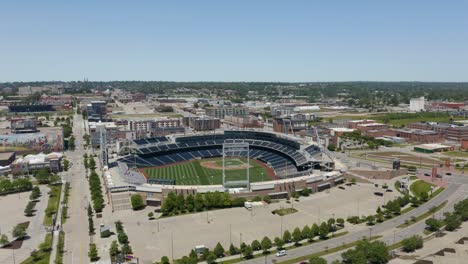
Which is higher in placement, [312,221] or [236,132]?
[236,132]

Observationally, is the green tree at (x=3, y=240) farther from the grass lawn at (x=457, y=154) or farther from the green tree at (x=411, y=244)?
the grass lawn at (x=457, y=154)

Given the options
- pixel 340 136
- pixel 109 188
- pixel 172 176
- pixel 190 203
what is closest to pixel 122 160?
pixel 172 176

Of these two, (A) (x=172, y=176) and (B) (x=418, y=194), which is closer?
(B) (x=418, y=194)

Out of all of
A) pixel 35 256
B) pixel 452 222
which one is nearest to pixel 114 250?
pixel 35 256

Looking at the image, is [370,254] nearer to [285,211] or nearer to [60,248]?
[285,211]

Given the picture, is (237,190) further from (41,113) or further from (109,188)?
(41,113)

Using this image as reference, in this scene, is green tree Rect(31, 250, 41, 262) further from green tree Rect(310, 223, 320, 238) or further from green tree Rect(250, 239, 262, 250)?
green tree Rect(310, 223, 320, 238)

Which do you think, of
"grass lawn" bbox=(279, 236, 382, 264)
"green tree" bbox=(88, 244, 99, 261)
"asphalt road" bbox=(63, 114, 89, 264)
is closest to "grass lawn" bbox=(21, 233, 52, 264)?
"asphalt road" bbox=(63, 114, 89, 264)
